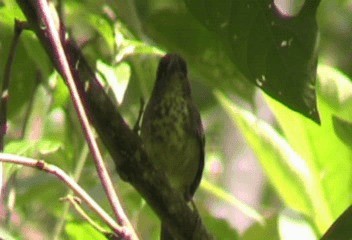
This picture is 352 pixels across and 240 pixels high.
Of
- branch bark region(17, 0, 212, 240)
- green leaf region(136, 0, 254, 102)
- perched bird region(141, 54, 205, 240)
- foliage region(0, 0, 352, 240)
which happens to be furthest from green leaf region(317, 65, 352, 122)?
branch bark region(17, 0, 212, 240)

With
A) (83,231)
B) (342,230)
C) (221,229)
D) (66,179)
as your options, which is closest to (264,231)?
(221,229)

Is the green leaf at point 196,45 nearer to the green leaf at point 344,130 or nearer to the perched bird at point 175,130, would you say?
the perched bird at point 175,130

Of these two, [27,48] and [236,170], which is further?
[236,170]

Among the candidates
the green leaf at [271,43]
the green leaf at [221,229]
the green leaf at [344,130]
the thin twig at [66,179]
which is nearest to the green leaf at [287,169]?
the green leaf at [221,229]

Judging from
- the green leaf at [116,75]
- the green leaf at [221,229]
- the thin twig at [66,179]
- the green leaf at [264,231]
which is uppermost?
the thin twig at [66,179]

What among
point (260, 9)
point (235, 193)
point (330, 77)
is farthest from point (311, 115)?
point (235, 193)

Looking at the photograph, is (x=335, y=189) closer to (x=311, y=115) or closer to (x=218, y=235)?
(x=218, y=235)

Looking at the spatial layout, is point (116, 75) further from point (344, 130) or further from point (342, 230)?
point (342, 230)
